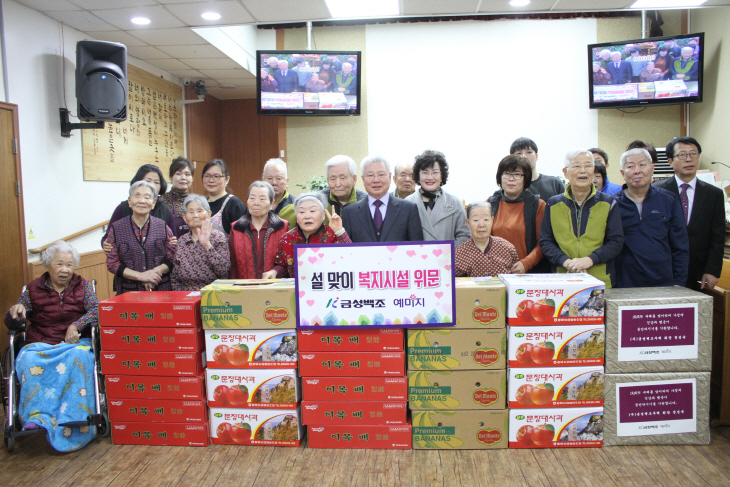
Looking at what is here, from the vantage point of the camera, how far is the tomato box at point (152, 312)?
8.16 ft

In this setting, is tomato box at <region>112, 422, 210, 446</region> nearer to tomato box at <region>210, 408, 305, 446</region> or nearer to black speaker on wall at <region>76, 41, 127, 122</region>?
tomato box at <region>210, 408, 305, 446</region>

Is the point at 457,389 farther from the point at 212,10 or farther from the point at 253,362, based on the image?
the point at 212,10

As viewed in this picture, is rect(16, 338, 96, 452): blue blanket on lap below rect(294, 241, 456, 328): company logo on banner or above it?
below

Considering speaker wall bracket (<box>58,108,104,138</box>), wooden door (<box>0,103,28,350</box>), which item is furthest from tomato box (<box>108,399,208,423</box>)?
speaker wall bracket (<box>58,108,104,138</box>)

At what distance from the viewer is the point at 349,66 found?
5.80 meters

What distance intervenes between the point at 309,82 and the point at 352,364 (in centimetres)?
430

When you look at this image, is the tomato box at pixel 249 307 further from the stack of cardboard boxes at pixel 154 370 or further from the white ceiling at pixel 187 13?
the white ceiling at pixel 187 13

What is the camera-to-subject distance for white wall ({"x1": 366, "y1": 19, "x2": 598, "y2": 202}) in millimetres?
6180

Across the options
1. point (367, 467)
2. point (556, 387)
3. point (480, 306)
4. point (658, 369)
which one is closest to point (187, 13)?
point (480, 306)

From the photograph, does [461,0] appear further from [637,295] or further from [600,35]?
[637,295]

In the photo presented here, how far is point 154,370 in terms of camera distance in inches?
99.4

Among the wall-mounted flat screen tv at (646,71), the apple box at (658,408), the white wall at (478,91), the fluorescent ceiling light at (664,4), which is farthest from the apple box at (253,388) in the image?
the wall-mounted flat screen tv at (646,71)

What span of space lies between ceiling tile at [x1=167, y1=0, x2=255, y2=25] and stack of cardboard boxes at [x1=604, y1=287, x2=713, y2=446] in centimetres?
407

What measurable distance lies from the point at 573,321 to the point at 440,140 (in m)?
4.40
